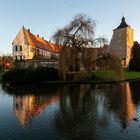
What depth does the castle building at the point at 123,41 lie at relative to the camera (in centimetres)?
8494

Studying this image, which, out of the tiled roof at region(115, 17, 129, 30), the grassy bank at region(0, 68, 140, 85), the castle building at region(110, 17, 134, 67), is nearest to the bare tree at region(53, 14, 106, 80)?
the grassy bank at region(0, 68, 140, 85)

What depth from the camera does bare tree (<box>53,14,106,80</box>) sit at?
42.1 meters

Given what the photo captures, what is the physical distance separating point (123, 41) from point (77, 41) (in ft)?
157

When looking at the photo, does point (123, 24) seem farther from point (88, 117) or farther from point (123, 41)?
point (88, 117)

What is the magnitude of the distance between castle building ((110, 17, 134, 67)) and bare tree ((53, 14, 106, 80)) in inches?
1685

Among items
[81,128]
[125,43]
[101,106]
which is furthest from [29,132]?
[125,43]

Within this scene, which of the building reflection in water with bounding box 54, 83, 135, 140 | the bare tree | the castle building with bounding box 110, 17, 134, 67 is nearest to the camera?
the building reflection in water with bounding box 54, 83, 135, 140

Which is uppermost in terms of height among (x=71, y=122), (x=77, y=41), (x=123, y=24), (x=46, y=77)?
(x=123, y=24)

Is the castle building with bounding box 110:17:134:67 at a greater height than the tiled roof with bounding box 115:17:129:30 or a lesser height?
lesser

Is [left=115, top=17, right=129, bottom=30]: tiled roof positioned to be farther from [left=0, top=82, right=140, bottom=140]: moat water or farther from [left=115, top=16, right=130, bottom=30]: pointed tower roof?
[left=0, top=82, right=140, bottom=140]: moat water

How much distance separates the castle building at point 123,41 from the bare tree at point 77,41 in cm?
4279

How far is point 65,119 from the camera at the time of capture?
15094mm

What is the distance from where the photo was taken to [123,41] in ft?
286

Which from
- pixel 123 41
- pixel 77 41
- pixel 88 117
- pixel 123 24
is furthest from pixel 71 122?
pixel 123 24
